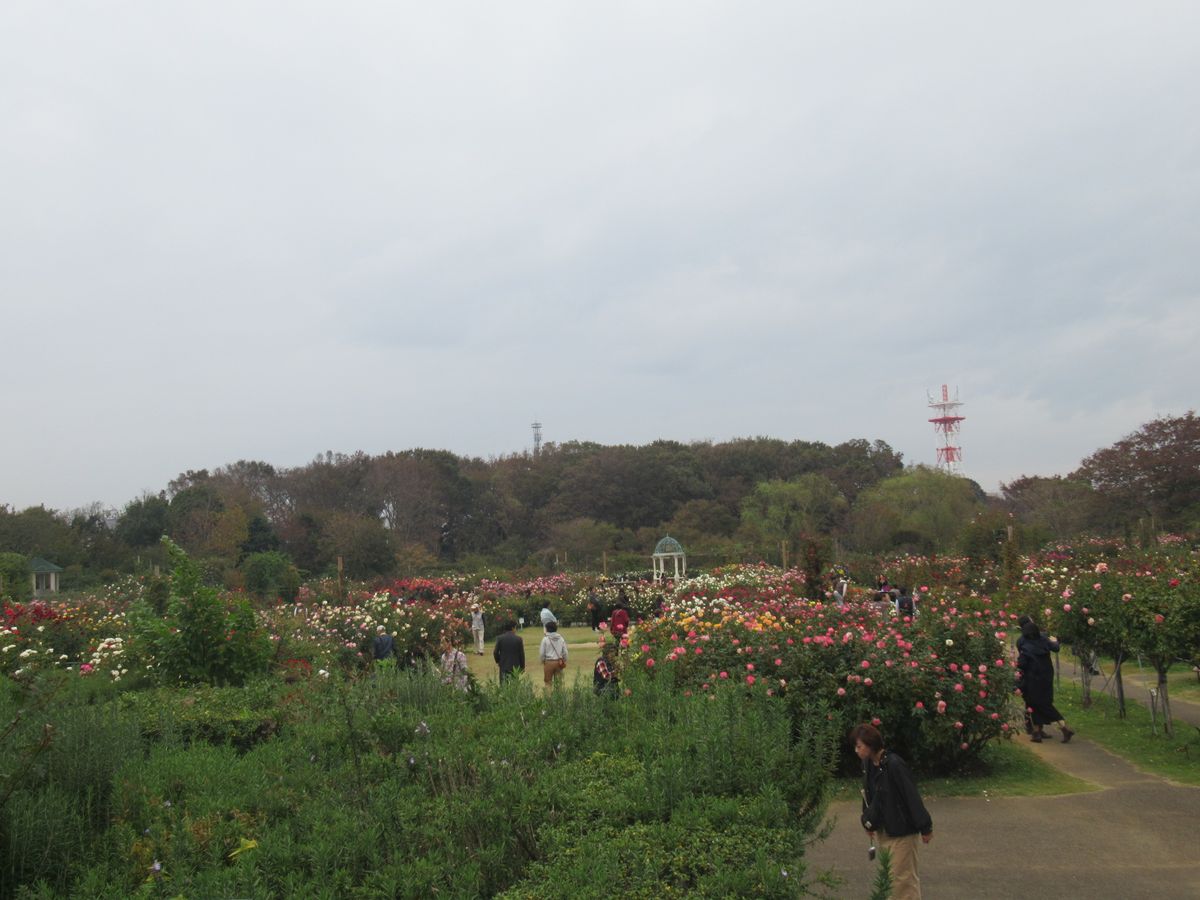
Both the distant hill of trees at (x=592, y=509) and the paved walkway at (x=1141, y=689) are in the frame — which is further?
the distant hill of trees at (x=592, y=509)

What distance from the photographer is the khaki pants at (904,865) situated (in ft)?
15.4

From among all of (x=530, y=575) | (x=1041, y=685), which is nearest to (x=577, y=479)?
(x=530, y=575)

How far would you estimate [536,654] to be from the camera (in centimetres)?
1794

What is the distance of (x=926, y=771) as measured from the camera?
7.85m

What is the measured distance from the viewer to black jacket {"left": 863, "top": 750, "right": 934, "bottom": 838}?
4629mm

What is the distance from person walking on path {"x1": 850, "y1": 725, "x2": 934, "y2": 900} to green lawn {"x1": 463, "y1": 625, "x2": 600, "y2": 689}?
7238 millimetres

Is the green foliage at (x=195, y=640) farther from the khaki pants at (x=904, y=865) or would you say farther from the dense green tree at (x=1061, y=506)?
the dense green tree at (x=1061, y=506)

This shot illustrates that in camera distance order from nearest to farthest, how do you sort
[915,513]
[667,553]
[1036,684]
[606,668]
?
[606,668] → [1036,684] → [667,553] → [915,513]

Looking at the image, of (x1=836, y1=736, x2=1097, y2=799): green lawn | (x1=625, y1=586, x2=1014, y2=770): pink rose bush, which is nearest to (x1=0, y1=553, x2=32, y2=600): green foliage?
(x1=625, y1=586, x2=1014, y2=770): pink rose bush

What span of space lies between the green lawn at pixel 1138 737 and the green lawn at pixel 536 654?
6.13m

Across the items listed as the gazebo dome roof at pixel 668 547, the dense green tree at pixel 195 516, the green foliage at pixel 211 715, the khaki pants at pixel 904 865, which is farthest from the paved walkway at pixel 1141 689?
the dense green tree at pixel 195 516

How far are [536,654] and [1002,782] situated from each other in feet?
37.3

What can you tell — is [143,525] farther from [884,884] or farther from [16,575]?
[884,884]

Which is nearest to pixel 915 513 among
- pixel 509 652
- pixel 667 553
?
pixel 667 553
